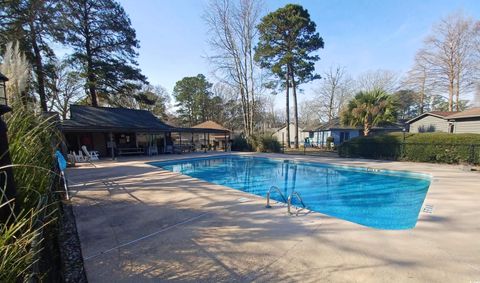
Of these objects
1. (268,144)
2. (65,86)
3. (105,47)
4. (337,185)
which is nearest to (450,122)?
(268,144)

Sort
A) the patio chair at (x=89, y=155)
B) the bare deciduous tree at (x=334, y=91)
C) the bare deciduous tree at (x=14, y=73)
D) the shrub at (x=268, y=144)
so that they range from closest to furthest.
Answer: the bare deciduous tree at (x=14, y=73) < the patio chair at (x=89, y=155) < the shrub at (x=268, y=144) < the bare deciduous tree at (x=334, y=91)

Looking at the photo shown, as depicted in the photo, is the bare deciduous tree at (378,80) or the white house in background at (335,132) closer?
the white house in background at (335,132)

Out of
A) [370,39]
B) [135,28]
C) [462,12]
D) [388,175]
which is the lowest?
[388,175]

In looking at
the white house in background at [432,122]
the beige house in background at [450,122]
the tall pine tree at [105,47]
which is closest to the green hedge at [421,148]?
the beige house in background at [450,122]

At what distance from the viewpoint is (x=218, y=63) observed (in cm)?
2036

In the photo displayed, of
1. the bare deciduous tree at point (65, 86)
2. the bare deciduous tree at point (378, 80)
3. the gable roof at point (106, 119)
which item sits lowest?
the gable roof at point (106, 119)

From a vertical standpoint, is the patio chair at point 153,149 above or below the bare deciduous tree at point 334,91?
below

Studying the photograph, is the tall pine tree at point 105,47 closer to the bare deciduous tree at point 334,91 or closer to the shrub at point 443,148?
the shrub at point 443,148

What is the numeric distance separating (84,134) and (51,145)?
618 inches

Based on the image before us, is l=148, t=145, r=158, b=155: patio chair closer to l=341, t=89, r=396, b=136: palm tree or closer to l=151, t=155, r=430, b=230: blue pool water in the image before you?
l=151, t=155, r=430, b=230: blue pool water

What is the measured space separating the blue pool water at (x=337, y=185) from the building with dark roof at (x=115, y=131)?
4256 mm

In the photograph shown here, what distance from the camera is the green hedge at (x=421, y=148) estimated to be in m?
10.2

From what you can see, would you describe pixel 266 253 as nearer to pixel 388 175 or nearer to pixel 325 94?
pixel 388 175

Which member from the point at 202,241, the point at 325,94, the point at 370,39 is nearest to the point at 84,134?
the point at 202,241
